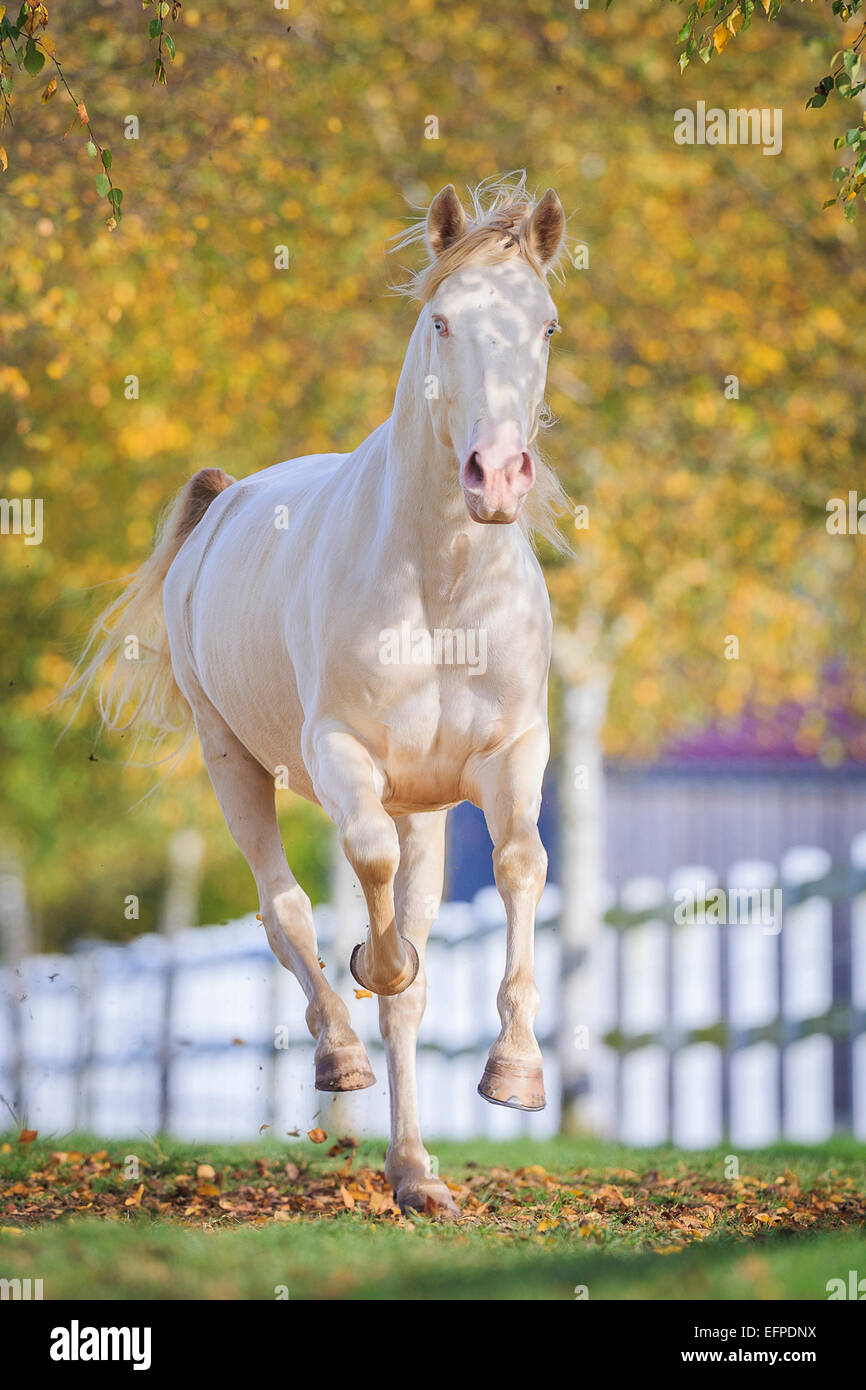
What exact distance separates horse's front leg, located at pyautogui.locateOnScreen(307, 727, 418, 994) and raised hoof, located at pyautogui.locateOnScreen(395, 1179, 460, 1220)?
31.9 inches

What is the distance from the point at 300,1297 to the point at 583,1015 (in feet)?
23.0

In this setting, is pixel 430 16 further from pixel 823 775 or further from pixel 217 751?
pixel 823 775

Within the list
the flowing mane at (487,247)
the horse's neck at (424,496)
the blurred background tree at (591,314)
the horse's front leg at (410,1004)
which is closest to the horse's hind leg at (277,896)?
the horse's front leg at (410,1004)

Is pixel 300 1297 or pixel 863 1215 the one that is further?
pixel 863 1215

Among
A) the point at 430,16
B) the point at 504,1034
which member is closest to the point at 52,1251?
the point at 504,1034

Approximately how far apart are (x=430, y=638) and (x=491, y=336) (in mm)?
916

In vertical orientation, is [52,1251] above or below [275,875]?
below

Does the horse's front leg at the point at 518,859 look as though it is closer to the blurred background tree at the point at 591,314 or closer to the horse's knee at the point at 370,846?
the horse's knee at the point at 370,846

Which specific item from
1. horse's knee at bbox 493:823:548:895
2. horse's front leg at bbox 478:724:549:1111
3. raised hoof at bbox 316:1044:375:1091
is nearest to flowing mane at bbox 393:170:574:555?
horse's front leg at bbox 478:724:549:1111

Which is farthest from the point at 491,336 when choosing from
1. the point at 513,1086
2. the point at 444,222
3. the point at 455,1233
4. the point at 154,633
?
the point at 154,633

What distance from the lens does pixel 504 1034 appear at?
4246 millimetres

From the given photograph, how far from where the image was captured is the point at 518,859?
4.43 metres

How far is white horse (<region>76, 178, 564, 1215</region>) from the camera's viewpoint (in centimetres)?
407

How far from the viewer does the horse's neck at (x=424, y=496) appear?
439 cm
